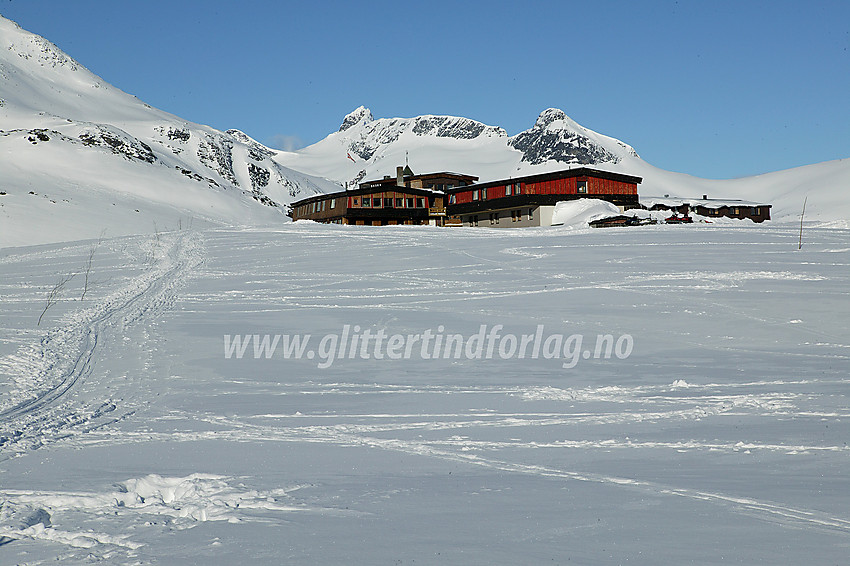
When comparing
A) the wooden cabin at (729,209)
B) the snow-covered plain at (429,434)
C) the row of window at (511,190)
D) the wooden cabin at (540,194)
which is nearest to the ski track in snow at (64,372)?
the snow-covered plain at (429,434)

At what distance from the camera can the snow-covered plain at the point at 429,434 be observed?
426 cm

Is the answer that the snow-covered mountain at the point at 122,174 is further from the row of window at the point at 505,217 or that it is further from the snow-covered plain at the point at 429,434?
the snow-covered plain at the point at 429,434

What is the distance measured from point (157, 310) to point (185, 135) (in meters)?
147

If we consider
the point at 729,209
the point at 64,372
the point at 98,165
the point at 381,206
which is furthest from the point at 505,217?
the point at 64,372

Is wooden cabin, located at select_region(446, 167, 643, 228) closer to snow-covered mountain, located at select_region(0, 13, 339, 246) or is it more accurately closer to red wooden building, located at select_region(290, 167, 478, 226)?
red wooden building, located at select_region(290, 167, 478, 226)

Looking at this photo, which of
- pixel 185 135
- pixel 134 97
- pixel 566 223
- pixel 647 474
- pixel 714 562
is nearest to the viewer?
pixel 714 562

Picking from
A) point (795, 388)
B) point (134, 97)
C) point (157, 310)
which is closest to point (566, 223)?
point (157, 310)

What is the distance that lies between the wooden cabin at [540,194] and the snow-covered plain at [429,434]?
1612 inches

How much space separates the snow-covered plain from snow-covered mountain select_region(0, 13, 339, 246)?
36.2 meters

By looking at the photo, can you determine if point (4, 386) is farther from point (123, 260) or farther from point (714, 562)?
point (123, 260)

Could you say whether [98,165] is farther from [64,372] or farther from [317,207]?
[64,372]

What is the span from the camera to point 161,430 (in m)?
7.00

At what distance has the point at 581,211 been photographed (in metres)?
53.9

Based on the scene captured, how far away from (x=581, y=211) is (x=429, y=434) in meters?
49.3
